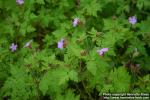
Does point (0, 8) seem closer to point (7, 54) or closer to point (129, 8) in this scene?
point (7, 54)

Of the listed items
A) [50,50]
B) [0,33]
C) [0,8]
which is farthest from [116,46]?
[0,8]

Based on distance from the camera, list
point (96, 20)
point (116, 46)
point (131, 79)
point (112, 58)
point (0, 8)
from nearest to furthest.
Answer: point (131, 79) < point (112, 58) < point (116, 46) < point (96, 20) < point (0, 8)

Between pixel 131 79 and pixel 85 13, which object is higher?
pixel 85 13

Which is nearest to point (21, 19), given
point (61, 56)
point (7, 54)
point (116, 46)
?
point (7, 54)

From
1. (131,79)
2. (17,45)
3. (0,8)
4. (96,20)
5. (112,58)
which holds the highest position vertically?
(0,8)

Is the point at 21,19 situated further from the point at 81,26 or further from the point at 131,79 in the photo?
the point at 131,79

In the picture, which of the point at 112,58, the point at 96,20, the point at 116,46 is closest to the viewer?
the point at 112,58

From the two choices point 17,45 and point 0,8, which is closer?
point 17,45
